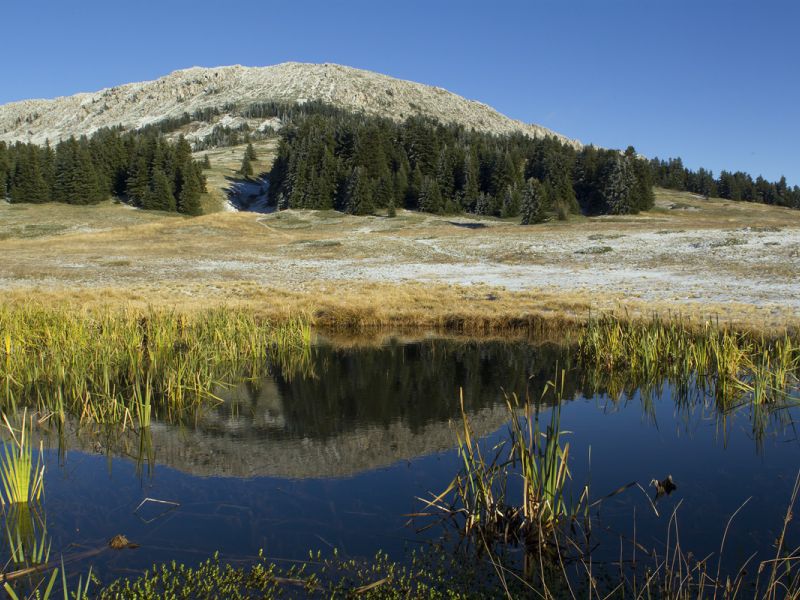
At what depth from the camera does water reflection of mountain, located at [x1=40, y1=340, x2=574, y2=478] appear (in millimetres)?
11398

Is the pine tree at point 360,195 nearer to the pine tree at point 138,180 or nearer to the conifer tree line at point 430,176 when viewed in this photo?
the conifer tree line at point 430,176

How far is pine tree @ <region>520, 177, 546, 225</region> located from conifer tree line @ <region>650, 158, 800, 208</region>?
282 ft

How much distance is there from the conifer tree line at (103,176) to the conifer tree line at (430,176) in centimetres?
1876

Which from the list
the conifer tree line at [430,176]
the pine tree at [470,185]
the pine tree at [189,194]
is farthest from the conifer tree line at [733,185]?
the pine tree at [189,194]

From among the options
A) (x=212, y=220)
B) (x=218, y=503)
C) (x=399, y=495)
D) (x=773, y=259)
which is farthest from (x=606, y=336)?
(x=212, y=220)

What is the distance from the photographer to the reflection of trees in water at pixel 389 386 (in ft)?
A: 46.2

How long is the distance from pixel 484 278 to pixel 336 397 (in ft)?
81.8

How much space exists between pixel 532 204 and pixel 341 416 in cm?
8286

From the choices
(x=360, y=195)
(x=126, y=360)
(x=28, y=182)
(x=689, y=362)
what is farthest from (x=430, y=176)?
(x=126, y=360)

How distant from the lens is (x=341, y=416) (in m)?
14.4

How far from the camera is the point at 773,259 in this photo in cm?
4069

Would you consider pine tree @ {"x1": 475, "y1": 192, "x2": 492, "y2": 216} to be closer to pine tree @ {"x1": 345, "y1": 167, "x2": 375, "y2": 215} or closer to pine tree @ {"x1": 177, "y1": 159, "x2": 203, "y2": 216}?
pine tree @ {"x1": 345, "y1": 167, "x2": 375, "y2": 215}

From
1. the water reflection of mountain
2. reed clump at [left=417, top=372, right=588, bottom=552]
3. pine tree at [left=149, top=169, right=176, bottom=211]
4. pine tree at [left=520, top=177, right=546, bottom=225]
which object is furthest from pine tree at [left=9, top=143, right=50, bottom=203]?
reed clump at [left=417, top=372, right=588, bottom=552]

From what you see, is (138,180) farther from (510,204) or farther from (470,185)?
(510,204)
